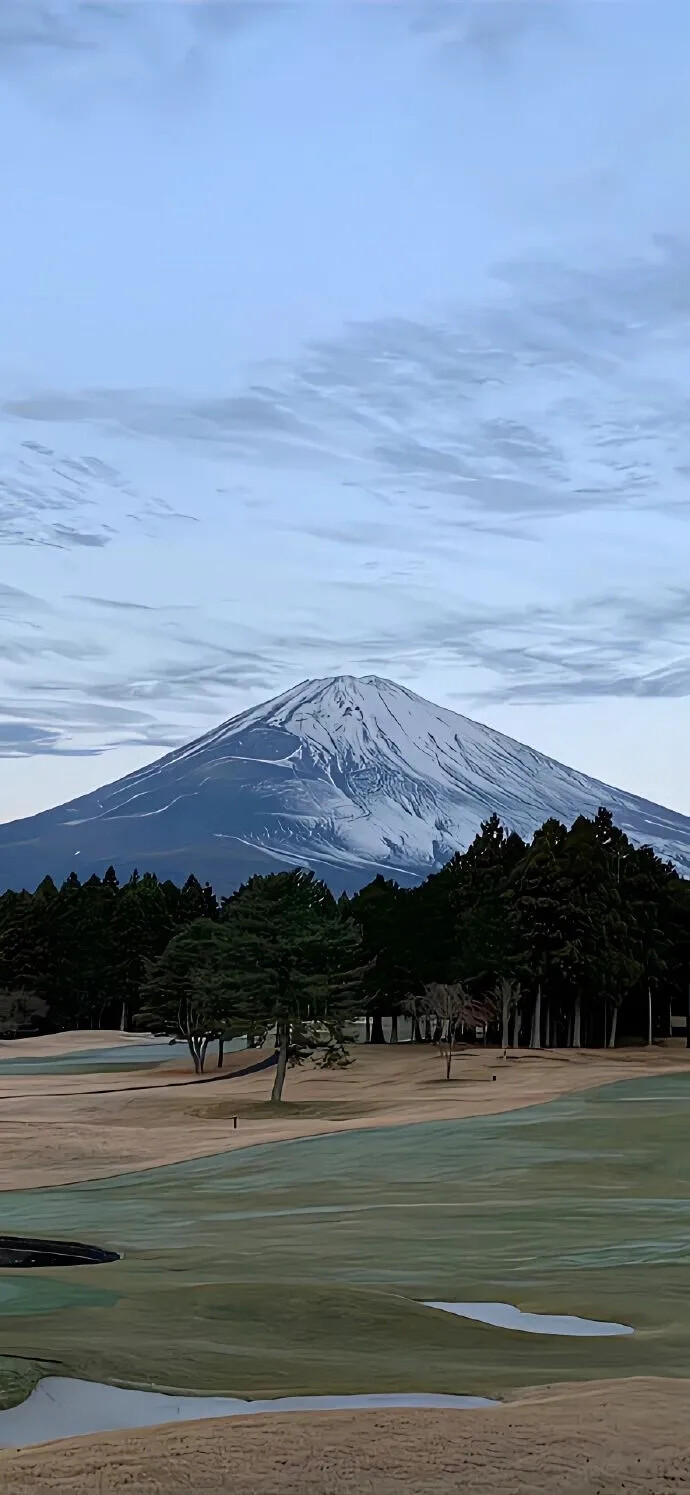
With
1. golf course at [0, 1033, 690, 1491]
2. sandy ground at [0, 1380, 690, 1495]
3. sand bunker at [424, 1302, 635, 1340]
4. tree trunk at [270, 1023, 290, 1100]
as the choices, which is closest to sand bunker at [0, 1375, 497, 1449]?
golf course at [0, 1033, 690, 1491]

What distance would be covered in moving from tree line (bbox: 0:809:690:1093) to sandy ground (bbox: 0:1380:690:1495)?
169 feet

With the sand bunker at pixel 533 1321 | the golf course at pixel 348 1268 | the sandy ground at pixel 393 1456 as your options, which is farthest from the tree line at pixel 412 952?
the sandy ground at pixel 393 1456

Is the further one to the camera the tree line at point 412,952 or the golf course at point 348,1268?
the tree line at point 412,952

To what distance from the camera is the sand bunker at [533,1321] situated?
18.5 metres

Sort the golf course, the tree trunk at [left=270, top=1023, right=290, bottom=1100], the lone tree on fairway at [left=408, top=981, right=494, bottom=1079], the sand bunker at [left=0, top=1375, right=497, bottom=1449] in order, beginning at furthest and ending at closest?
the lone tree on fairway at [left=408, top=981, right=494, bottom=1079], the tree trunk at [left=270, top=1023, right=290, bottom=1100], the golf course, the sand bunker at [left=0, top=1375, right=497, bottom=1449]

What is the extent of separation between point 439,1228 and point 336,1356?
12.1 metres

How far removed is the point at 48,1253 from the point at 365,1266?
5.81 metres

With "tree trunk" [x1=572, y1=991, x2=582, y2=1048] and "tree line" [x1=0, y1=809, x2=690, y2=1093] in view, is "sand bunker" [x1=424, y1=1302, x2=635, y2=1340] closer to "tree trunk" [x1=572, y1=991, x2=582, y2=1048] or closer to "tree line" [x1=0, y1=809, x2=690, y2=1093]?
"tree line" [x1=0, y1=809, x2=690, y2=1093]

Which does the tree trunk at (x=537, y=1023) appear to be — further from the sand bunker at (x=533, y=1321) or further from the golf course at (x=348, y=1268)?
the sand bunker at (x=533, y=1321)

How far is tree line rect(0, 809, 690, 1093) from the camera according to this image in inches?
2616

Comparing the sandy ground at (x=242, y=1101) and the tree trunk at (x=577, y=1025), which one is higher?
the tree trunk at (x=577, y=1025)

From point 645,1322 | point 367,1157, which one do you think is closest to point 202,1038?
point 367,1157

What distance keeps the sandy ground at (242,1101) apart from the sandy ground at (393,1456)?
30276mm

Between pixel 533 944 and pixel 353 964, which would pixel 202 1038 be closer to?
pixel 353 964
